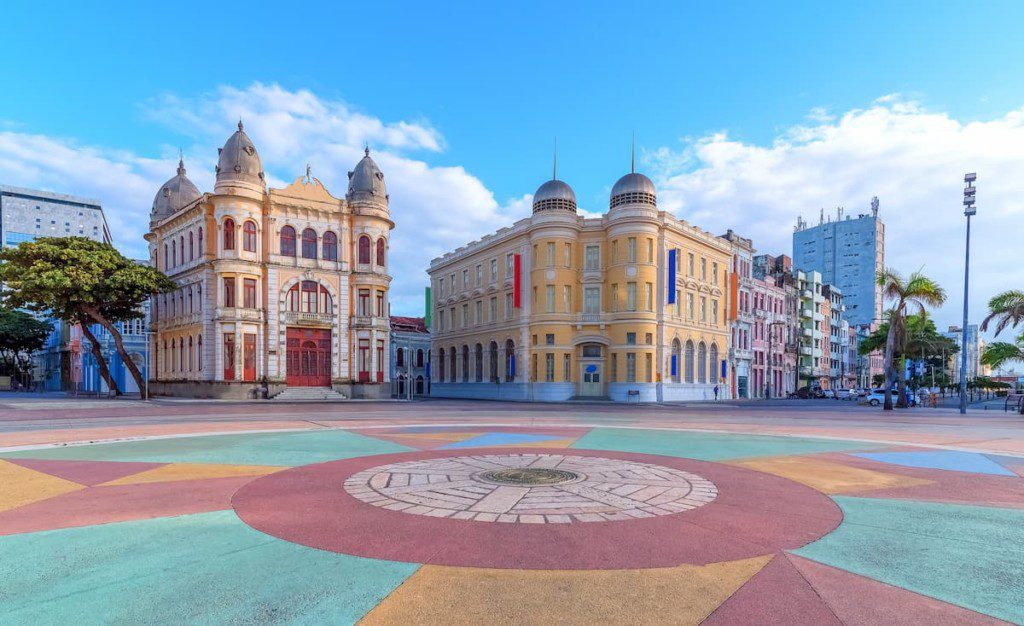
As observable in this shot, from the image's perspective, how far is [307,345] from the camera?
42.4 m

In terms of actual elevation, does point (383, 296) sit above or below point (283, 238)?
below

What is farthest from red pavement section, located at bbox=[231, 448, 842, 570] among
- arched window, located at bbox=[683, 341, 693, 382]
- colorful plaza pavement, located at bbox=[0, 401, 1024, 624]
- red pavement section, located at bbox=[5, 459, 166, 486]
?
arched window, located at bbox=[683, 341, 693, 382]

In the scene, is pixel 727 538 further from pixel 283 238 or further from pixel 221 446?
pixel 283 238

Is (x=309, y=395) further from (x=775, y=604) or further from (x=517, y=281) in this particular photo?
(x=775, y=604)

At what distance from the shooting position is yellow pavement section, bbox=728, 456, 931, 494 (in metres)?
8.57

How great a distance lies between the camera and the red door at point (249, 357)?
3991cm

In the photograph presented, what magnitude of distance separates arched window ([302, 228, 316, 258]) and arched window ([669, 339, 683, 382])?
98.8 ft

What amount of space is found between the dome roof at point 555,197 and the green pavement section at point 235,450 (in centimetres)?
3505

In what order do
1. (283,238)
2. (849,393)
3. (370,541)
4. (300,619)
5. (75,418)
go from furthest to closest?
(849,393) → (283,238) → (75,418) → (370,541) → (300,619)

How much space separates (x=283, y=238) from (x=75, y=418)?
23.4m

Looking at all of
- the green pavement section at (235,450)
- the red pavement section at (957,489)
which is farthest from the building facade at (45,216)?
the red pavement section at (957,489)

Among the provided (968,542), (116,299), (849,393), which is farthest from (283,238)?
(849,393)

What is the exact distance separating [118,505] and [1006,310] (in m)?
42.6

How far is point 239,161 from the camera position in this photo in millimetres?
40500
